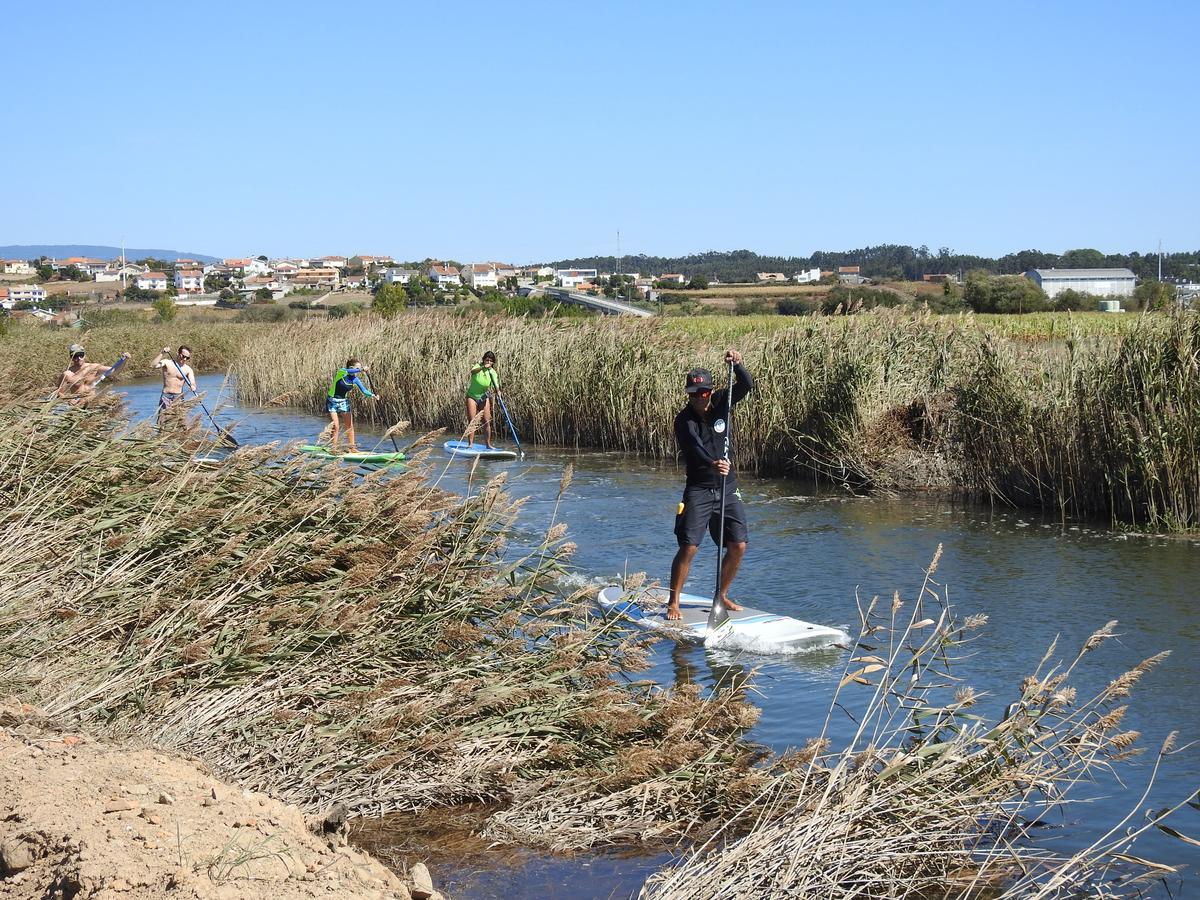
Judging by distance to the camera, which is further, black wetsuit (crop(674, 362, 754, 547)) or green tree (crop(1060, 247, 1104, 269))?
green tree (crop(1060, 247, 1104, 269))

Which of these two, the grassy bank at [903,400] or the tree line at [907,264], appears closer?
the grassy bank at [903,400]

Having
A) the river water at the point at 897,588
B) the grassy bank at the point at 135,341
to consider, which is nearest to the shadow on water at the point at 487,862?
the river water at the point at 897,588

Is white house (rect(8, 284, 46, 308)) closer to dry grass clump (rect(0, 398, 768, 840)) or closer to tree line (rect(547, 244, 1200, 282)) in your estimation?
tree line (rect(547, 244, 1200, 282))

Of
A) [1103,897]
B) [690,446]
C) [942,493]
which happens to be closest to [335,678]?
[1103,897]

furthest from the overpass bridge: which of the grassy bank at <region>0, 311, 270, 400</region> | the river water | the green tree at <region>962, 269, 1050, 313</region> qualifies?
the green tree at <region>962, 269, 1050, 313</region>

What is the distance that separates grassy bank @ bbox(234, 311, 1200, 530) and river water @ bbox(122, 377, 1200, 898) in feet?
1.88

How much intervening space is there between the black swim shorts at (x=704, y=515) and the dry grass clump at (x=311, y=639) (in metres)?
2.77

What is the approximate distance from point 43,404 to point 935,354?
13128 mm

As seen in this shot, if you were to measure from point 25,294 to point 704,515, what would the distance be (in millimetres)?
137031

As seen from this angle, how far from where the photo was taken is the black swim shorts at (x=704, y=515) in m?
10.3

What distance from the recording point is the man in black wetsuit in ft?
33.5

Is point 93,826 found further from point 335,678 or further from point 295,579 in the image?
point 295,579

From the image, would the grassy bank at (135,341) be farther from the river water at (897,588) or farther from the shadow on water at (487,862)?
the shadow on water at (487,862)

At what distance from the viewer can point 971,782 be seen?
5.45 m
